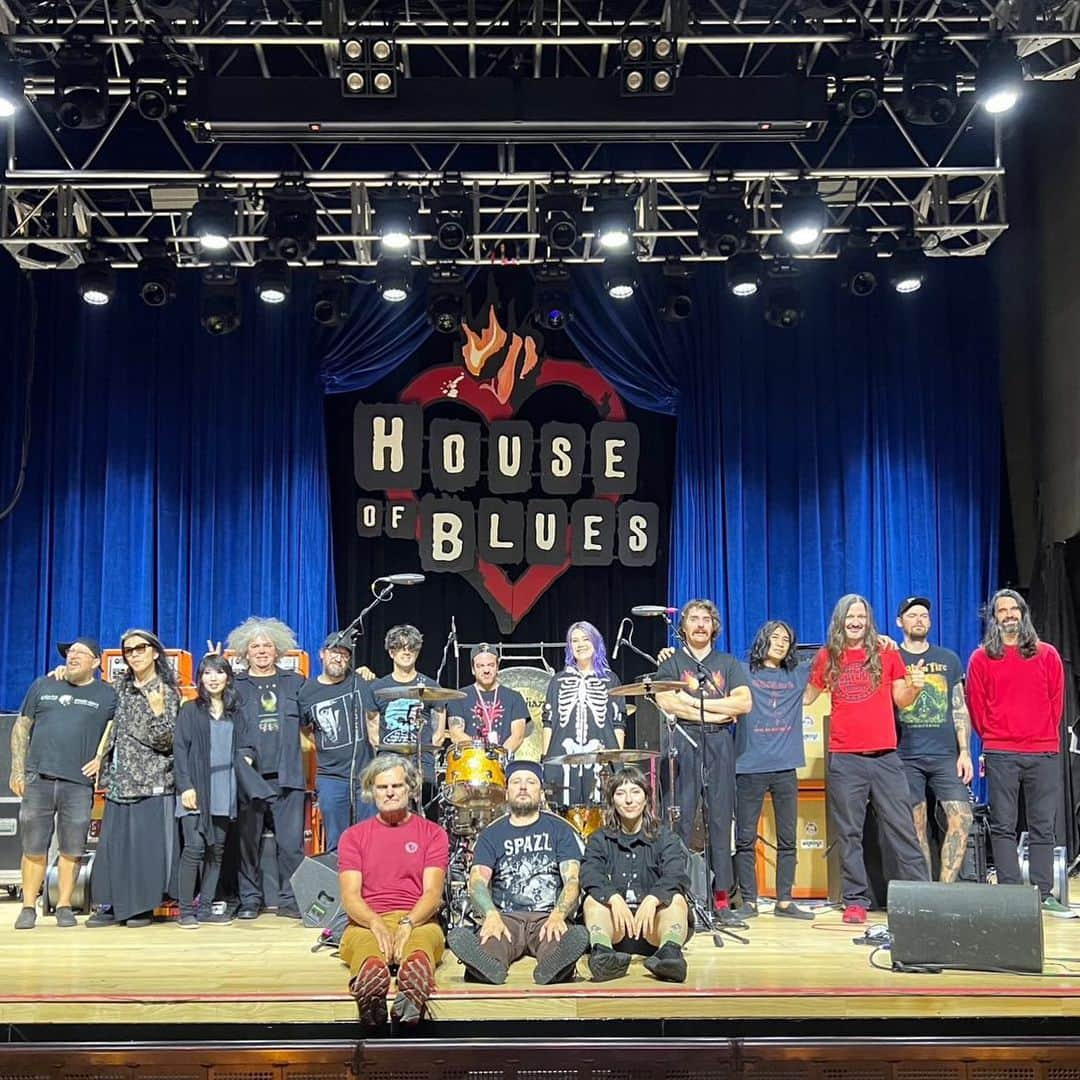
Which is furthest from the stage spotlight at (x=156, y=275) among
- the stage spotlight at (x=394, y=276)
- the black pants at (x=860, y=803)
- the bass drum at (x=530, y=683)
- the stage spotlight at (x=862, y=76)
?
the black pants at (x=860, y=803)

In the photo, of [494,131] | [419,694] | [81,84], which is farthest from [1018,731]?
[81,84]

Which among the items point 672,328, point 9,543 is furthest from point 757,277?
point 9,543

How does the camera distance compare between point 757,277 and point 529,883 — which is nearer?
point 529,883

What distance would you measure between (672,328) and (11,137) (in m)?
5.36

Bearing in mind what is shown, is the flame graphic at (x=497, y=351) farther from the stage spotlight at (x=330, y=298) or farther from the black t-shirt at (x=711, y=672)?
the black t-shirt at (x=711, y=672)

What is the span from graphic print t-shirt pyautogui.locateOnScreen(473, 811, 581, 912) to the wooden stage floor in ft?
0.95

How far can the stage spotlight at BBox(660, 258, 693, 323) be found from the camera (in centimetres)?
970

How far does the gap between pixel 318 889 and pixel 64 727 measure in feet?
5.69

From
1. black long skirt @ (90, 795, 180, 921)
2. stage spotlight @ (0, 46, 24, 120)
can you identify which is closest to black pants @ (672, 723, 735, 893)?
black long skirt @ (90, 795, 180, 921)

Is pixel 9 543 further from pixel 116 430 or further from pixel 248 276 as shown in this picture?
pixel 248 276

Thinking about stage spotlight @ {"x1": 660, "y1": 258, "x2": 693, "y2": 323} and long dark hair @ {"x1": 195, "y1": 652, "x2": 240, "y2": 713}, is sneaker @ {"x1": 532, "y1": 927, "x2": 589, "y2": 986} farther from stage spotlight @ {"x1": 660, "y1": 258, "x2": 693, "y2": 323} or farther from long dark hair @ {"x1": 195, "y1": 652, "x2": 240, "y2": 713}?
stage spotlight @ {"x1": 660, "y1": 258, "x2": 693, "y2": 323}

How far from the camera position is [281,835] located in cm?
734

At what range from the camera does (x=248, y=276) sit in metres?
11.2

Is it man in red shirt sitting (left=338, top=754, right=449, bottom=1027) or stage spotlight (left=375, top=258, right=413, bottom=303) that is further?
stage spotlight (left=375, top=258, right=413, bottom=303)
